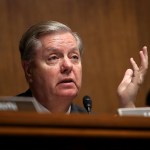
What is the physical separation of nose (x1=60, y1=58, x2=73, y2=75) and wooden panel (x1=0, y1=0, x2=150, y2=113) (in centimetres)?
104

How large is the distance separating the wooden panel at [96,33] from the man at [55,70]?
0.93 m

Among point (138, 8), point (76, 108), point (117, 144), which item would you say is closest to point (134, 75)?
point (76, 108)

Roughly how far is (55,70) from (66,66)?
5cm

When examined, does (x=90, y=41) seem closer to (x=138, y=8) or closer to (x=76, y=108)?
(x=138, y=8)

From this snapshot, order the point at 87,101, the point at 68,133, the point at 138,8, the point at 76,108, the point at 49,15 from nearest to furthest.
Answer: the point at 68,133, the point at 87,101, the point at 76,108, the point at 49,15, the point at 138,8

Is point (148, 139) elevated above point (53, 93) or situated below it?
above

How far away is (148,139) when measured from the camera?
2.81 ft

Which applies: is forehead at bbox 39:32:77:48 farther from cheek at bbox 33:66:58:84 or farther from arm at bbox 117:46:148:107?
arm at bbox 117:46:148:107

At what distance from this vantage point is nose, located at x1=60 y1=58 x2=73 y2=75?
178 centimetres

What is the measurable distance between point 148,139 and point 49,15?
221 centimetres

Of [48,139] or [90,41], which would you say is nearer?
[48,139]

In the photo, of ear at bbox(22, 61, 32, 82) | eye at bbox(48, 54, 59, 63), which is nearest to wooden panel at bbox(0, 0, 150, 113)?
ear at bbox(22, 61, 32, 82)

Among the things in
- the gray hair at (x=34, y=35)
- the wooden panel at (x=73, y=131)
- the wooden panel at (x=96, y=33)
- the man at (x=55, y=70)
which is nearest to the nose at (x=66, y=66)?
the man at (x=55, y=70)

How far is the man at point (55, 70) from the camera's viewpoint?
5.82 ft
